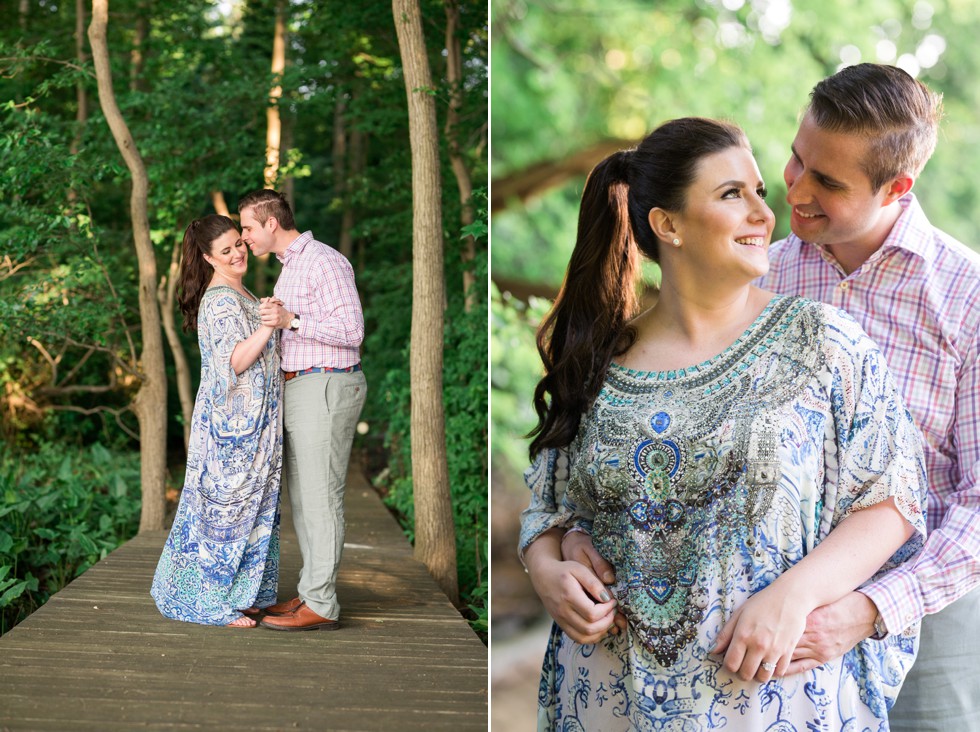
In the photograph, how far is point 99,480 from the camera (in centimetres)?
610

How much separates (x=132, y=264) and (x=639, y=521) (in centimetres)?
523

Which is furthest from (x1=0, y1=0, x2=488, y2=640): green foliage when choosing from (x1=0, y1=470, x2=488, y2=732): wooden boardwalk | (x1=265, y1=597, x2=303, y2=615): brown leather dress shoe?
(x1=265, y1=597, x2=303, y2=615): brown leather dress shoe

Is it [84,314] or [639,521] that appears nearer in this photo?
[639,521]

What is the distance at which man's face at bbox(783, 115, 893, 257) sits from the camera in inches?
75.4

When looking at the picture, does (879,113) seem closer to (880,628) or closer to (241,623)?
(880,628)

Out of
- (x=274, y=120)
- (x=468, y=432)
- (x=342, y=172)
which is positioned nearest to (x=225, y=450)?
(x=468, y=432)

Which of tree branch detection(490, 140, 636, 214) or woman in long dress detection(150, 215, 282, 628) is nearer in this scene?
woman in long dress detection(150, 215, 282, 628)

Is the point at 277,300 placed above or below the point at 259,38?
below

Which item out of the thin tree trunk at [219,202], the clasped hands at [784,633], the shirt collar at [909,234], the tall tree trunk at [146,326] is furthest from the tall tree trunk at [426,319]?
the clasped hands at [784,633]

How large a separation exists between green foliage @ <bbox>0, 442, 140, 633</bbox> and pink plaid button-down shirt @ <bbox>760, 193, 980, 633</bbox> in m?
3.66

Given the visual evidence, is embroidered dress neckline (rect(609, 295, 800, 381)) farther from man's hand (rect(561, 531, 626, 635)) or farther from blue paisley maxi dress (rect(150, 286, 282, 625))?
blue paisley maxi dress (rect(150, 286, 282, 625))

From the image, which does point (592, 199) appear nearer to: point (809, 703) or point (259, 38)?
point (809, 703)

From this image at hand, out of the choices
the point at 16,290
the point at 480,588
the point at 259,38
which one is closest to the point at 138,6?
the point at 259,38

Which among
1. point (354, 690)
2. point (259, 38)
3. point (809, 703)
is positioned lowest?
point (354, 690)
